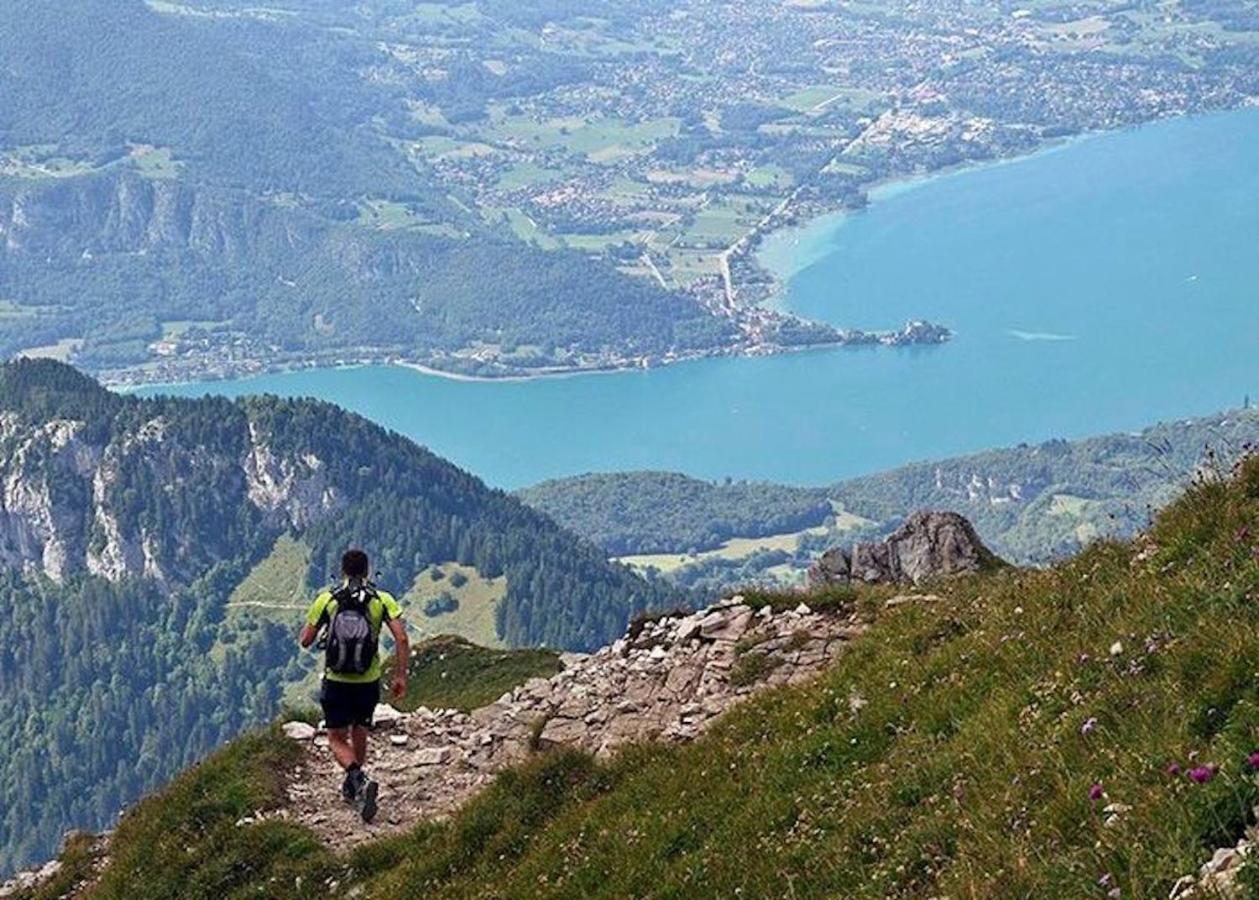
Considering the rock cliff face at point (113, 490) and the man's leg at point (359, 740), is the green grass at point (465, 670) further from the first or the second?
the rock cliff face at point (113, 490)

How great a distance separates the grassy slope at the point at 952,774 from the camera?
373 inches

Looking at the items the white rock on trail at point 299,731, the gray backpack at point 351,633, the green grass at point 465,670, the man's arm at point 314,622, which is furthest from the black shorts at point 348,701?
the green grass at point 465,670

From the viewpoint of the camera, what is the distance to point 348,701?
17.9m

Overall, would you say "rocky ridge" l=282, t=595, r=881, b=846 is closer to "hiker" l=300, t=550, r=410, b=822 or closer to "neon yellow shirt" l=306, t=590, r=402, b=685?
"hiker" l=300, t=550, r=410, b=822

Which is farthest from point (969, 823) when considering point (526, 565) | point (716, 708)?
point (526, 565)

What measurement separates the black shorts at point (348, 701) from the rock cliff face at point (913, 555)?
10.5 m

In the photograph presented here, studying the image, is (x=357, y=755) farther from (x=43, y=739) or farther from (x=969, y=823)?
(x=43, y=739)

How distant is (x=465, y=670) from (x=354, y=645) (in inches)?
841

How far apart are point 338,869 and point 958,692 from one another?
711 cm

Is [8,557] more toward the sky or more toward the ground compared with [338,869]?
more toward the ground

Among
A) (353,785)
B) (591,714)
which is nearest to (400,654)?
(353,785)

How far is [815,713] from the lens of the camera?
→ 14.2 m

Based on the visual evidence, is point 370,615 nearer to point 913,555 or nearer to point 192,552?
point 913,555

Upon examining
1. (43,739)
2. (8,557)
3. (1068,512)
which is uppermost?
(1068,512)
